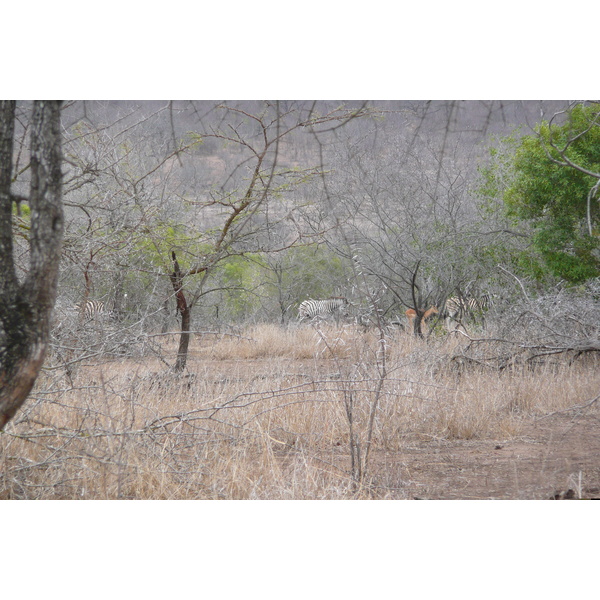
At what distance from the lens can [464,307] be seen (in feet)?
25.1

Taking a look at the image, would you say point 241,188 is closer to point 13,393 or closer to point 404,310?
point 404,310

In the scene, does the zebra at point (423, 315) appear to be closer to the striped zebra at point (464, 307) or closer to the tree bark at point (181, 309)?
the striped zebra at point (464, 307)

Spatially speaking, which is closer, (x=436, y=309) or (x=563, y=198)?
(x=563, y=198)

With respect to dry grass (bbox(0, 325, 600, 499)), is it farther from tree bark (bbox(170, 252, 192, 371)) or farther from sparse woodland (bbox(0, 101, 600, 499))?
tree bark (bbox(170, 252, 192, 371))

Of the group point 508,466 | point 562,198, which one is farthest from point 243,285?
point 508,466

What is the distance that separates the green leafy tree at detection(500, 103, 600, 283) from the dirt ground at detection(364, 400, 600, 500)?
2388 millimetres

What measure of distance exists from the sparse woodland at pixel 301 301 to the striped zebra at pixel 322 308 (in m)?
0.08

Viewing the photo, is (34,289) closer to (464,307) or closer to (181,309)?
(181,309)

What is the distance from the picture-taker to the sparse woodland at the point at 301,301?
273cm

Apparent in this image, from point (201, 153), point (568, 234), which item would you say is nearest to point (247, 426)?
point (201, 153)

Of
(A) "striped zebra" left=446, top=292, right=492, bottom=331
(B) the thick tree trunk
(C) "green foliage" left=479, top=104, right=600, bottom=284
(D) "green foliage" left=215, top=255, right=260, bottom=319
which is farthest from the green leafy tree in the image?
(B) the thick tree trunk

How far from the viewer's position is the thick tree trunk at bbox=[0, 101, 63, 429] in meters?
1.68

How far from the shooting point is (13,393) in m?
1.69

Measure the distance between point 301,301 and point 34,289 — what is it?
6080 millimetres
